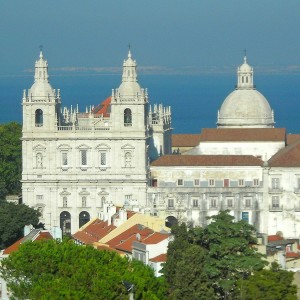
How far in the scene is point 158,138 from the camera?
118750 mm

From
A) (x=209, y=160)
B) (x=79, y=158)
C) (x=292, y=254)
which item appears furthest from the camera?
(x=79, y=158)

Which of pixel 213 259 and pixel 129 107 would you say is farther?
pixel 129 107

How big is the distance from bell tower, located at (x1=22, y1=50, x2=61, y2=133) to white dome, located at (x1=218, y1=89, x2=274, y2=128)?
48.1 ft

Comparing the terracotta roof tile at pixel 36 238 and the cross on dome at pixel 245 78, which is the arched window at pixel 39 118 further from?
the terracotta roof tile at pixel 36 238

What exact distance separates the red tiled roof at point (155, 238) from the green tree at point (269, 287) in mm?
11166

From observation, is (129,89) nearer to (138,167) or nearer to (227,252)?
(138,167)

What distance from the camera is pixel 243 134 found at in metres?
116

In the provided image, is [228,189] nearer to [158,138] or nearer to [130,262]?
[158,138]

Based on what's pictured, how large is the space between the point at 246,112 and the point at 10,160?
1417cm

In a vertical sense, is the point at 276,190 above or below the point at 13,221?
above

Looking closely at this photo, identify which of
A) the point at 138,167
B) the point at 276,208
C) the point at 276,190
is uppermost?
the point at 138,167

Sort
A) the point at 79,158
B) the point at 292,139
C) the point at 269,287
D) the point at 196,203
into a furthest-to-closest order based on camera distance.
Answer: the point at 292,139 → the point at 79,158 → the point at 196,203 → the point at 269,287

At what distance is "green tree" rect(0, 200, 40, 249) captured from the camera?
92.0 metres

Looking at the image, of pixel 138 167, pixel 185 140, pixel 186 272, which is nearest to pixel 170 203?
pixel 138 167
